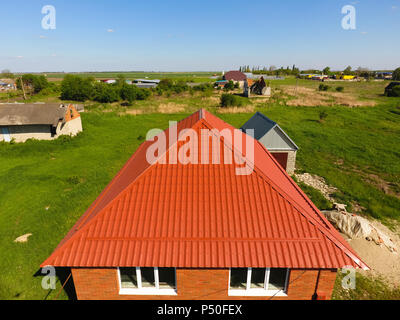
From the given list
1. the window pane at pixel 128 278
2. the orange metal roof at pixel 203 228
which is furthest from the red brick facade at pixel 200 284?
the orange metal roof at pixel 203 228

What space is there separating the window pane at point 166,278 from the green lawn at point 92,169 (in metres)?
4.28

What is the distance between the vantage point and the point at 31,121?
27.7 meters

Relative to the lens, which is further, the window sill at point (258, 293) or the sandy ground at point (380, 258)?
the sandy ground at point (380, 258)

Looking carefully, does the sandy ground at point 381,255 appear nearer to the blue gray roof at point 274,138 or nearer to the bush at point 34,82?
the blue gray roof at point 274,138

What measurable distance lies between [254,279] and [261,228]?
2446 mm

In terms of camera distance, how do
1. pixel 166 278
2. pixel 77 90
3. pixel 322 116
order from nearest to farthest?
1. pixel 166 278
2. pixel 322 116
3. pixel 77 90

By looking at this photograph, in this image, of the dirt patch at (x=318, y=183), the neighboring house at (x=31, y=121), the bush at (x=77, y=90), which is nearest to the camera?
the dirt patch at (x=318, y=183)

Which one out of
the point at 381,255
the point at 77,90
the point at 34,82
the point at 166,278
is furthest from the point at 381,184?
the point at 34,82

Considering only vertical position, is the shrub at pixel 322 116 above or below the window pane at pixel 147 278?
above

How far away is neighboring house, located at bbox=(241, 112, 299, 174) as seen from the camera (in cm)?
1905

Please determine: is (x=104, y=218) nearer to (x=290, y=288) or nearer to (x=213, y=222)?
(x=213, y=222)

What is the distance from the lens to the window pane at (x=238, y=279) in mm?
8482

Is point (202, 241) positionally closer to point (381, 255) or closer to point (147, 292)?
point (147, 292)

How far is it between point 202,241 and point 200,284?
67.5 inches
